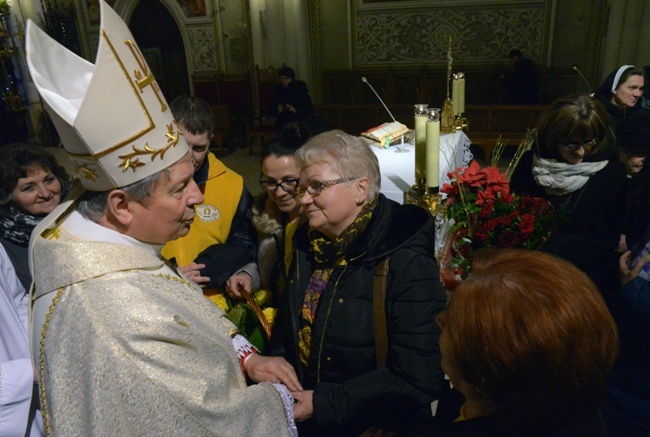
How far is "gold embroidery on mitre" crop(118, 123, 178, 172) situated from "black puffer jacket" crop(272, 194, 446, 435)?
666mm

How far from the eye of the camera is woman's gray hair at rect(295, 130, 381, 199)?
1680 millimetres

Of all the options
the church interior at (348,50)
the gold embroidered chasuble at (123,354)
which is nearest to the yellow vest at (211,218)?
the gold embroidered chasuble at (123,354)

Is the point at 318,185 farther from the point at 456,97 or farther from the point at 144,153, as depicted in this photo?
the point at 456,97

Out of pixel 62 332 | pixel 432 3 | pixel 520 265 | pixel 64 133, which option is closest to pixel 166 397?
pixel 62 332

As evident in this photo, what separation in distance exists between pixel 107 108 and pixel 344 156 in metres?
0.76

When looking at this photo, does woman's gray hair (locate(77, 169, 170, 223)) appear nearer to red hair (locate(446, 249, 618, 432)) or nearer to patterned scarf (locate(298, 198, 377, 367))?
patterned scarf (locate(298, 198, 377, 367))

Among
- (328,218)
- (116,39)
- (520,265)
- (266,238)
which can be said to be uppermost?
(116,39)

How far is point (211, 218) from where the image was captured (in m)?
2.38

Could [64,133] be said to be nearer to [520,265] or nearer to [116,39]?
[116,39]

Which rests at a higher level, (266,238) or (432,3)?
(432,3)

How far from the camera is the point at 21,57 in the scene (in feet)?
36.3

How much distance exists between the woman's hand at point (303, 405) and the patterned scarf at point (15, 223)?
1619mm

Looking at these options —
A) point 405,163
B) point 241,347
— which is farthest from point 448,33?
point 241,347

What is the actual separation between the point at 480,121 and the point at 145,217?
7.04 meters
